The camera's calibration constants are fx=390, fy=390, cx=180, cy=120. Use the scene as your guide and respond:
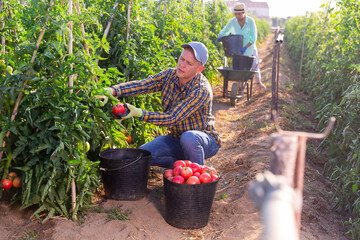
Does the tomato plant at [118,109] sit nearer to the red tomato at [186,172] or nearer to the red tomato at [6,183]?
the red tomato at [186,172]

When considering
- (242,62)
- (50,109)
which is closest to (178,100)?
(50,109)

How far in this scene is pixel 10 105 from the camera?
107 inches

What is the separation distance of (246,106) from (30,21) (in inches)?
222

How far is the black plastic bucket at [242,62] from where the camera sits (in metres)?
7.19

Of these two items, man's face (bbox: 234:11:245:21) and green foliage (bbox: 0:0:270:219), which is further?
man's face (bbox: 234:11:245:21)

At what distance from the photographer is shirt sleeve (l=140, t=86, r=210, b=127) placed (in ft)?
10.5

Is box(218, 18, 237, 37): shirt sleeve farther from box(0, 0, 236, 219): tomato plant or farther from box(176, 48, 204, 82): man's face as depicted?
box(0, 0, 236, 219): tomato plant

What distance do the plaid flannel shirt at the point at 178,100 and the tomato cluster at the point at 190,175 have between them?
431mm

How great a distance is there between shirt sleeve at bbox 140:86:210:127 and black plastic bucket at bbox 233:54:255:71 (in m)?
4.00

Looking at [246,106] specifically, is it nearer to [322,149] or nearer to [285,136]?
[322,149]

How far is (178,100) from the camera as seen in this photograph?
3.52m

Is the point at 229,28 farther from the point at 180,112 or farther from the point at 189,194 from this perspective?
the point at 189,194

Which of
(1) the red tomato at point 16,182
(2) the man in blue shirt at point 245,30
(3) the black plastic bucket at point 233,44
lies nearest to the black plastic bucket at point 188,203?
A: (1) the red tomato at point 16,182

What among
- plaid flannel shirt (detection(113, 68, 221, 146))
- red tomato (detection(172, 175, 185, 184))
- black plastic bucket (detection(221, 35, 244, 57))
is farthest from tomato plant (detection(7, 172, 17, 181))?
black plastic bucket (detection(221, 35, 244, 57))
